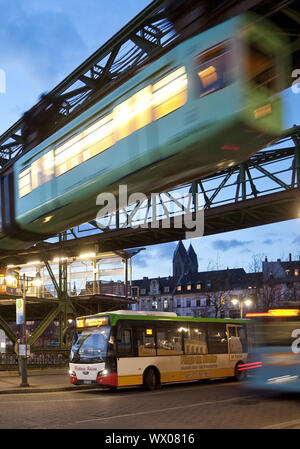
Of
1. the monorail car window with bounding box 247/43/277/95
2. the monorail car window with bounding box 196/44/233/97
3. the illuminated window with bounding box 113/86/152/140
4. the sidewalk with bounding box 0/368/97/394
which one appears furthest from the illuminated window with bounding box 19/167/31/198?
the sidewalk with bounding box 0/368/97/394

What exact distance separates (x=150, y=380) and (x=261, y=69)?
48.0 ft

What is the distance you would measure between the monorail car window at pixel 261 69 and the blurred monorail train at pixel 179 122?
0.06 feet

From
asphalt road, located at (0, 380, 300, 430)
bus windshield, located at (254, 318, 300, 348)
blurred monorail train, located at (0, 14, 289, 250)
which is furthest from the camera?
bus windshield, located at (254, 318, 300, 348)

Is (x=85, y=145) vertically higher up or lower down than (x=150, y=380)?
higher up

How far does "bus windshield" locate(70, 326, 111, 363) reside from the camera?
2069 centimetres

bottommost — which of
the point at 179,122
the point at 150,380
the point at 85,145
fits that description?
the point at 150,380

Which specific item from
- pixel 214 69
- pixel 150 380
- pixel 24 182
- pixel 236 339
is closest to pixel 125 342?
pixel 150 380

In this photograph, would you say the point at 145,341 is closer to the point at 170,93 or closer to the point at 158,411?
the point at 158,411

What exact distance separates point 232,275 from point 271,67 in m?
110

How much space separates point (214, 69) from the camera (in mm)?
9797

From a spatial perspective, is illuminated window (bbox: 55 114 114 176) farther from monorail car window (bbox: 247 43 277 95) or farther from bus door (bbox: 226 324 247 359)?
bus door (bbox: 226 324 247 359)
